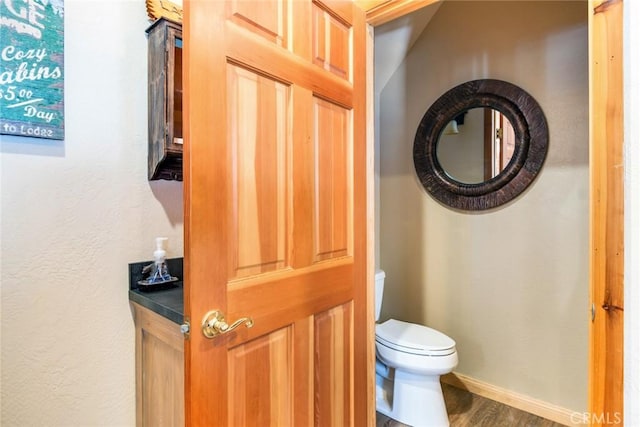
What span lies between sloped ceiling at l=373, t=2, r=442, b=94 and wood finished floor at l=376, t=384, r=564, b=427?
230 cm

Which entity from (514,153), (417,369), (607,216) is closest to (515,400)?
(417,369)

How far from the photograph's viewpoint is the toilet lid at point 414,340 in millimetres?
1778

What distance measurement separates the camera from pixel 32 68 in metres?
0.97

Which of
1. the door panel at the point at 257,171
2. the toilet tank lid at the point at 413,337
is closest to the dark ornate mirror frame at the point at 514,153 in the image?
the toilet tank lid at the point at 413,337

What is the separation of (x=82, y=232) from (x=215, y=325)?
62 centimetres

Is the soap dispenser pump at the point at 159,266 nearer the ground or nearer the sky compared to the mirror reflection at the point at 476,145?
nearer the ground

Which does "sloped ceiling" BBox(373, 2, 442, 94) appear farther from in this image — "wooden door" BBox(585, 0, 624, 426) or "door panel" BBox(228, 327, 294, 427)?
"door panel" BBox(228, 327, 294, 427)

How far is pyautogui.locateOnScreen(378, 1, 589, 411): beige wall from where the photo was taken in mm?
1819

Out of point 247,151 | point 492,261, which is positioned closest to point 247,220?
point 247,151

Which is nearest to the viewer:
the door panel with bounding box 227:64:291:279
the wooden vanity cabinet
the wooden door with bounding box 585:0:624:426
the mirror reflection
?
the wooden door with bounding box 585:0:624:426

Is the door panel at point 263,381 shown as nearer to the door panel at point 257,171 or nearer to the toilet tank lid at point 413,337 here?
the door panel at point 257,171

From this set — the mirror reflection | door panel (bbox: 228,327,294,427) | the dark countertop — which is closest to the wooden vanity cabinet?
the dark countertop

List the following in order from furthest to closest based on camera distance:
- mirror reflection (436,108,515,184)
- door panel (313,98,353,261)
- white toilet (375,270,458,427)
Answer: mirror reflection (436,108,515,184)
white toilet (375,270,458,427)
door panel (313,98,353,261)

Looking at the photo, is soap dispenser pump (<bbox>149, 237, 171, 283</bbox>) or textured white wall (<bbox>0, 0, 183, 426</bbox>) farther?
soap dispenser pump (<bbox>149, 237, 171, 283</bbox>)
